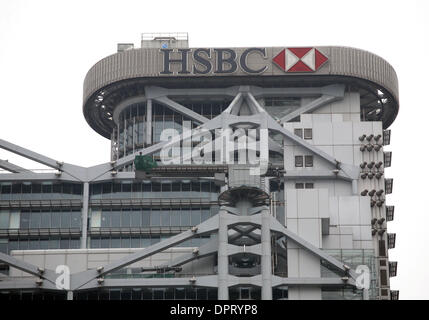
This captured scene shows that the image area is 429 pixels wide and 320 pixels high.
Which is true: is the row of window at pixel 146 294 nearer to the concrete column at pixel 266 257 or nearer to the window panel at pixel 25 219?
the concrete column at pixel 266 257

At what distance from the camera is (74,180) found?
426 ft

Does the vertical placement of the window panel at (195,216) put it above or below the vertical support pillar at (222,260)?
above

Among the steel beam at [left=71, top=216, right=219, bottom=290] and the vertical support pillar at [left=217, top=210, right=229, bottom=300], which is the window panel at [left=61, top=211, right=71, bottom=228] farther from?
the vertical support pillar at [left=217, top=210, right=229, bottom=300]

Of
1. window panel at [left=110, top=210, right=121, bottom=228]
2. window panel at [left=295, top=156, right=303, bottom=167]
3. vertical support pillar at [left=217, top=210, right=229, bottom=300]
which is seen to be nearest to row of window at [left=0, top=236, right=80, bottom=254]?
window panel at [left=110, top=210, right=121, bottom=228]

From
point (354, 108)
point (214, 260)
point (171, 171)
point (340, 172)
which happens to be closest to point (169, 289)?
point (214, 260)

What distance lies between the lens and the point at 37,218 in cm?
13138

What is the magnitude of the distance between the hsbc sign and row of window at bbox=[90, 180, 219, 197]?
16.6 metres

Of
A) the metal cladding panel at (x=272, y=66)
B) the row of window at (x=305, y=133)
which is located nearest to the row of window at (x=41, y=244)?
the metal cladding panel at (x=272, y=66)

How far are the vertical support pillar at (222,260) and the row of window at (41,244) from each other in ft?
83.8

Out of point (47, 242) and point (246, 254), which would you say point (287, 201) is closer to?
point (246, 254)

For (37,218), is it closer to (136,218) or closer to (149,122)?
(136,218)

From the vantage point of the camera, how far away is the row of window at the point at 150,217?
130 m

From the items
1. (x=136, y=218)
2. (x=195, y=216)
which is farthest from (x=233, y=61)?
(x=136, y=218)

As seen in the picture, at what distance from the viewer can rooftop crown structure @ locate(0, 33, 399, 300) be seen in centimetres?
11506
